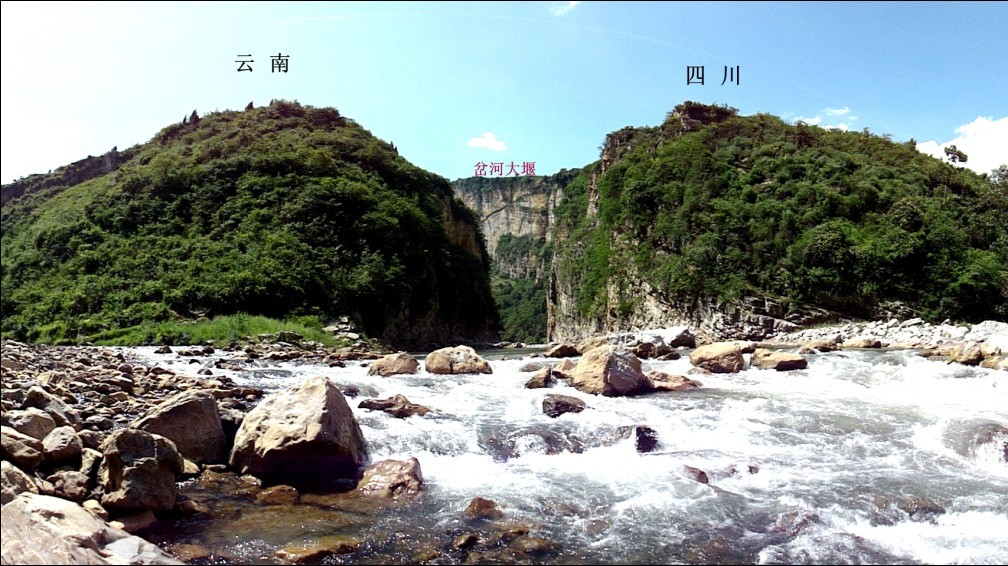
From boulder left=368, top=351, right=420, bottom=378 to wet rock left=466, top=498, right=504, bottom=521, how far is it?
9.69 metres

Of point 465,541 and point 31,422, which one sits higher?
point 31,422

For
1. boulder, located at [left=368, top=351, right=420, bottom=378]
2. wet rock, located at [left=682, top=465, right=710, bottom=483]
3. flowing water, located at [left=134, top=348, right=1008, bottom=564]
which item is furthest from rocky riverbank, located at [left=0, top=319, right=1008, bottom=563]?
boulder, located at [left=368, top=351, right=420, bottom=378]

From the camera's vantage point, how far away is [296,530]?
594 cm

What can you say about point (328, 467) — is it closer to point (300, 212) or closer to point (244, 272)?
point (244, 272)

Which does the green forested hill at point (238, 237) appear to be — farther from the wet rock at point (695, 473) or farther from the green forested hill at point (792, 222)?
the wet rock at point (695, 473)

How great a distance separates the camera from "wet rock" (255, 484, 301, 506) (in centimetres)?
677

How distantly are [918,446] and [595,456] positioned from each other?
17.1ft

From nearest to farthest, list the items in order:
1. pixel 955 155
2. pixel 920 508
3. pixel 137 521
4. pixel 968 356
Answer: pixel 137 521 → pixel 920 508 → pixel 968 356 → pixel 955 155

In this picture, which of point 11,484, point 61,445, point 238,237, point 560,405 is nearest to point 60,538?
point 11,484

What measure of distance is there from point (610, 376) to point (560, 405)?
7.50ft

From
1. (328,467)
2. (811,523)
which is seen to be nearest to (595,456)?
(811,523)

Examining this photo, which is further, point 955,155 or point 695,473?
point 955,155

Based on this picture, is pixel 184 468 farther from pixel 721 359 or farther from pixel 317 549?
pixel 721 359

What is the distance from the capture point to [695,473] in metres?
7.89
